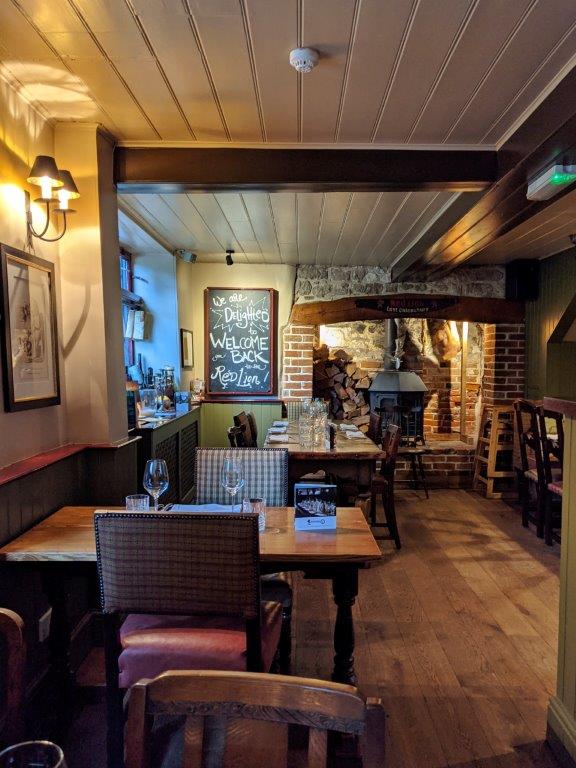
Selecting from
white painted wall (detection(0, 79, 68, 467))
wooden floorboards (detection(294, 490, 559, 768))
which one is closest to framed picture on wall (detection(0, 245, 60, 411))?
white painted wall (detection(0, 79, 68, 467))

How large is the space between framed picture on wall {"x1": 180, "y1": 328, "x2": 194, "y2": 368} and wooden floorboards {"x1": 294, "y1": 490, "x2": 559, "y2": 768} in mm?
2503

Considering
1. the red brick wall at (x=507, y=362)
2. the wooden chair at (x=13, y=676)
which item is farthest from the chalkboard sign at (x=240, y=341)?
the wooden chair at (x=13, y=676)

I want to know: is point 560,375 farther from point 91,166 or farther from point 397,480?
point 91,166

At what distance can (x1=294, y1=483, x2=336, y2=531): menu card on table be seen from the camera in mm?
1813

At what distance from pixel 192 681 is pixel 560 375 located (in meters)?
4.67

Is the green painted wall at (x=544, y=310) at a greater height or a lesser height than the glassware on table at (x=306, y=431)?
greater

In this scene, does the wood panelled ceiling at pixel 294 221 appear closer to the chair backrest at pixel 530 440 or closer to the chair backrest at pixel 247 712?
the chair backrest at pixel 530 440

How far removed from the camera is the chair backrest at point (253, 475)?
2354mm

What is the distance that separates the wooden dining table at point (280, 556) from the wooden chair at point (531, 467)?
247cm

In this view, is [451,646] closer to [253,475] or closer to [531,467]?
[253,475]

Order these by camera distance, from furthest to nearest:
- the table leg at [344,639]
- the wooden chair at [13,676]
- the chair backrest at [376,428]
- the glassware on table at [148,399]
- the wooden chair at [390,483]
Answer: the chair backrest at [376,428] → the glassware on table at [148,399] → the wooden chair at [390,483] → the table leg at [344,639] → the wooden chair at [13,676]

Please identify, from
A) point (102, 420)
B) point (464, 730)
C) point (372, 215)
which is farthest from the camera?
point (372, 215)

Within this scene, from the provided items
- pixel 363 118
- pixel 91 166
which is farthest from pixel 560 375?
pixel 91 166

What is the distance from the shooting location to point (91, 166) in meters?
2.27
